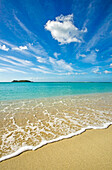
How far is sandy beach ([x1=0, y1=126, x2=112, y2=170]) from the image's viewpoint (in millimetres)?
2707

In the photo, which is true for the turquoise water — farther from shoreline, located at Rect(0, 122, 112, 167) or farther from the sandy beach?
the sandy beach

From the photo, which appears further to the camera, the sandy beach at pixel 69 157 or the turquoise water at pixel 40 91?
the turquoise water at pixel 40 91

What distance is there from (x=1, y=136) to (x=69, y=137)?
3790 millimetres

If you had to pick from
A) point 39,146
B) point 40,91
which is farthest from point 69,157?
point 40,91

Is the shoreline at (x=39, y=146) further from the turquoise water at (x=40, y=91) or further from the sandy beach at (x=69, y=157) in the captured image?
the turquoise water at (x=40, y=91)

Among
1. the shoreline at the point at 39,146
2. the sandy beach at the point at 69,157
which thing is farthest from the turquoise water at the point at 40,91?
the sandy beach at the point at 69,157

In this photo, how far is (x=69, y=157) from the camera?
301 cm

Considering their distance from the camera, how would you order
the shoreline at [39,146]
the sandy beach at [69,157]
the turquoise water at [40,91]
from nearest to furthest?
the sandy beach at [69,157], the shoreline at [39,146], the turquoise water at [40,91]

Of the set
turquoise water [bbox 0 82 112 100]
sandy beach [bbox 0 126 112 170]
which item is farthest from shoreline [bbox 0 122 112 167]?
turquoise water [bbox 0 82 112 100]

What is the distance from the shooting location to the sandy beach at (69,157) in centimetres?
271

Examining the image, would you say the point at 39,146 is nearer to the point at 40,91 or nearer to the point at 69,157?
the point at 69,157

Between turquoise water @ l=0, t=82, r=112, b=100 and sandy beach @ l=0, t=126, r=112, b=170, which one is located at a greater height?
sandy beach @ l=0, t=126, r=112, b=170

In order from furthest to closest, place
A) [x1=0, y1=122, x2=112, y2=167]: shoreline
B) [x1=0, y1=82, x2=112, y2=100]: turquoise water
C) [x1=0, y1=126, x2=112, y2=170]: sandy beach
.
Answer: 1. [x1=0, y1=82, x2=112, y2=100]: turquoise water
2. [x1=0, y1=122, x2=112, y2=167]: shoreline
3. [x1=0, y1=126, x2=112, y2=170]: sandy beach

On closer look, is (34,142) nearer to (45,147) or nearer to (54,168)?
(45,147)
